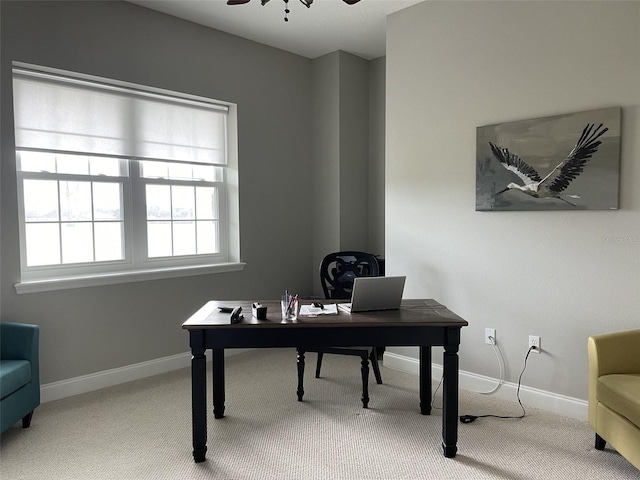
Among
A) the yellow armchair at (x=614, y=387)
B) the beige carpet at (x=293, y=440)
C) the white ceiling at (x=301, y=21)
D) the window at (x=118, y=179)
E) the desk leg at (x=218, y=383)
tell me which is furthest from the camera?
the white ceiling at (x=301, y=21)

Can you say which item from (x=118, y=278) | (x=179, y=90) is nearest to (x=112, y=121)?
(x=179, y=90)

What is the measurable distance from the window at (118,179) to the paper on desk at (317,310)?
1.57m

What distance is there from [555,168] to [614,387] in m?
1.31

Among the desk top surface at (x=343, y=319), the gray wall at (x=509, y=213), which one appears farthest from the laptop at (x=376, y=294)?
the gray wall at (x=509, y=213)

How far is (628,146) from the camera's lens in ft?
8.43

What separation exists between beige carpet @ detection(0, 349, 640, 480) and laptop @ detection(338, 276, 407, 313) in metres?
0.74

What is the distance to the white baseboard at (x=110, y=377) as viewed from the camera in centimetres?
310

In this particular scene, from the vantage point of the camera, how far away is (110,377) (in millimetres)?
3373

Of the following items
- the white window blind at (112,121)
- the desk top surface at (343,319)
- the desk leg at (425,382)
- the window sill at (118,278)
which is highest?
the white window blind at (112,121)

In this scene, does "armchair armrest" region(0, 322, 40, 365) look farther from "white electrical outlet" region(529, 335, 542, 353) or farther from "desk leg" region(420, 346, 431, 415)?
"white electrical outlet" region(529, 335, 542, 353)

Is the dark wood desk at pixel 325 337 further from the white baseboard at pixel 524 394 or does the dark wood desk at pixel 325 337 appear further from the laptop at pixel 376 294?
the white baseboard at pixel 524 394

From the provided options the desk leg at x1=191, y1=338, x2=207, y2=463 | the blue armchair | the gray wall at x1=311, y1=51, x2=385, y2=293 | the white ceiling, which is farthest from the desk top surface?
the white ceiling

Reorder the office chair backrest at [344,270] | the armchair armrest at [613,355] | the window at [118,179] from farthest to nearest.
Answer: the office chair backrest at [344,270] < the window at [118,179] < the armchair armrest at [613,355]

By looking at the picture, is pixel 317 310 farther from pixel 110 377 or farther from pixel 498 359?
pixel 110 377
